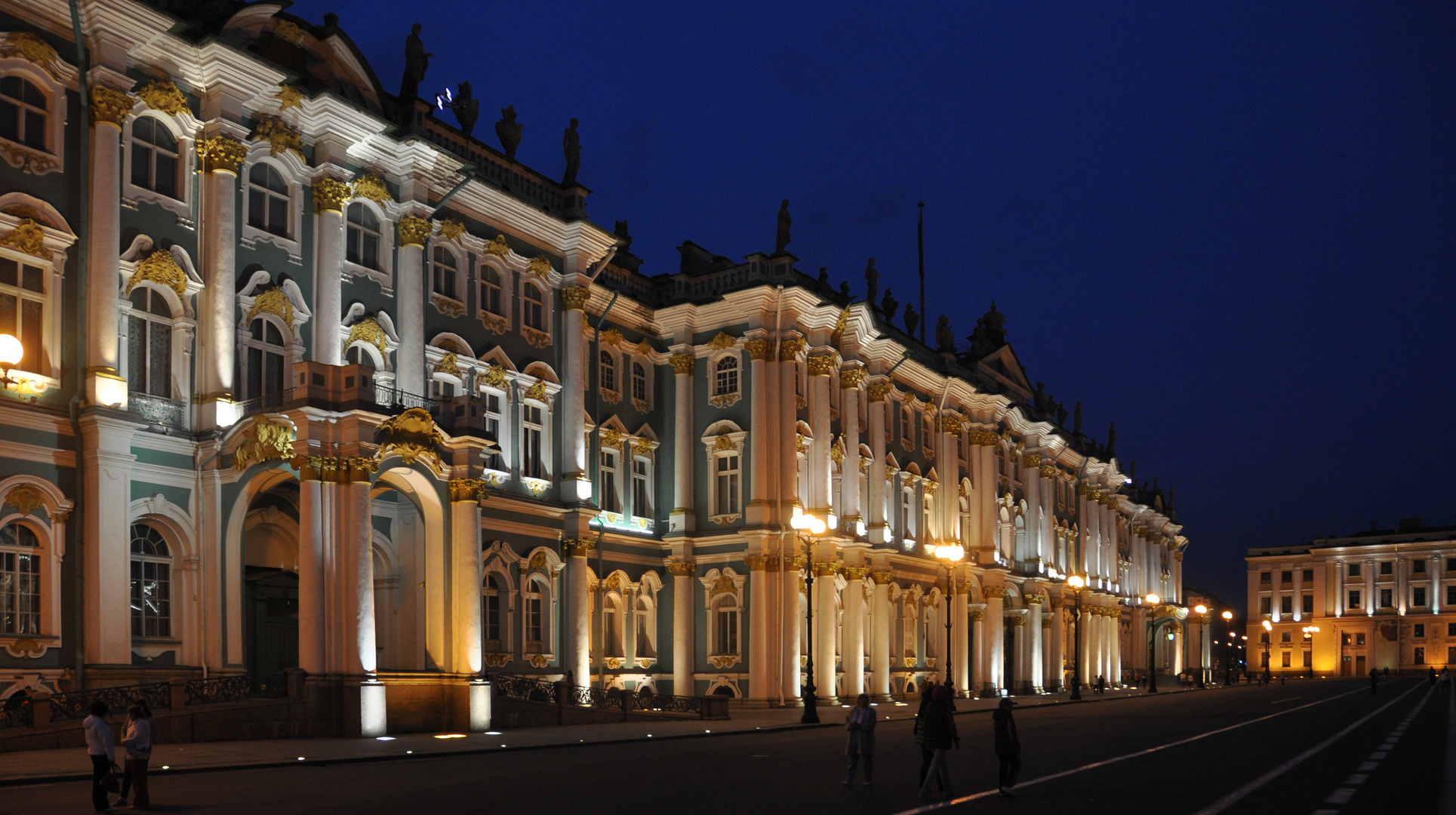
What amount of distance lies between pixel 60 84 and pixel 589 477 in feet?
68.9

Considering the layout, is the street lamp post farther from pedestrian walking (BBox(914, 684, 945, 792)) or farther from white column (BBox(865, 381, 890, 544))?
pedestrian walking (BBox(914, 684, 945, 792))

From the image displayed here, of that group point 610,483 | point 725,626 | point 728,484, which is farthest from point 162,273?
point 725,626

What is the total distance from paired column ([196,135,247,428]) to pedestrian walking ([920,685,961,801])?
18978mm

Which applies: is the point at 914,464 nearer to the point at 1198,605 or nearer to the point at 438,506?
the point at 438,506

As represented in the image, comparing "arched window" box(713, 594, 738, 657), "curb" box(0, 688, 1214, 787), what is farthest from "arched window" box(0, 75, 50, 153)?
"arched window" box(713, 594, 738, 657)

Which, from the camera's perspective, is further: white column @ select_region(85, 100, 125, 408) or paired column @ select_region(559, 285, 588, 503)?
paired column @ select_region(559, 285, 588, 503)

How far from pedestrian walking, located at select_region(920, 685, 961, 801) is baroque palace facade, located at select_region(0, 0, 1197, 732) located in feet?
52.0

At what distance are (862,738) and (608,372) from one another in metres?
29.2

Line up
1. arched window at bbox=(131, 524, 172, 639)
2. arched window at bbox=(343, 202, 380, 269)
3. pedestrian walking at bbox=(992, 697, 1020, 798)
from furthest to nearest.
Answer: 1. arched window at bbox=(343, 202, 380, 269)
2. arched window at bbox=(131, 524, 172, 639)
3. pedestrian walking at bbox=(992, 697, 1020, 798)

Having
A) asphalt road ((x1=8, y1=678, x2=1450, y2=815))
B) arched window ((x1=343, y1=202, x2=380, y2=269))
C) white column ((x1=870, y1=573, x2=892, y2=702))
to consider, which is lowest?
white column ((x1=870, y1=573, x2=892, y2=702))

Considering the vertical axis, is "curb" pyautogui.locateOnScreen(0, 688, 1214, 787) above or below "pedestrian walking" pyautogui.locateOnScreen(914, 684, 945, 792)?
below

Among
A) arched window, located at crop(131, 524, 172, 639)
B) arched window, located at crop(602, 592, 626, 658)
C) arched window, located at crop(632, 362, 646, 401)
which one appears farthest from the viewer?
arched window, located at crop(632, 362, 646, 401)

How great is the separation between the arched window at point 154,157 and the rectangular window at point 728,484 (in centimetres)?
2323

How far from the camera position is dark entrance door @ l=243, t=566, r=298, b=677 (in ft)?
107
